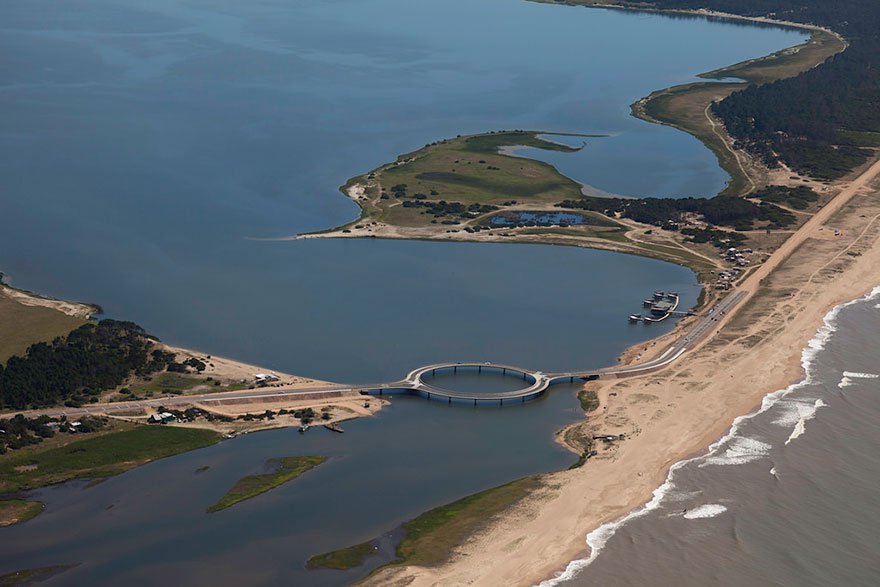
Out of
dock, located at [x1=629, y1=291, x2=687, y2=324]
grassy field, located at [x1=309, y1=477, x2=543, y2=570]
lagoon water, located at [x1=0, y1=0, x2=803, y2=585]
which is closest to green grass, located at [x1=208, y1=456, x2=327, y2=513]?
lagoon water, located at [x1=0, y1=0, x2=803, y2=585]

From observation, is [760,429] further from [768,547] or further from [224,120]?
[224,120]

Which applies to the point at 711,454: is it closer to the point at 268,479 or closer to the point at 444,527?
the point at 444,527

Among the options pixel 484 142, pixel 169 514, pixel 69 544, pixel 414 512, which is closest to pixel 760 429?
pixel 414 512

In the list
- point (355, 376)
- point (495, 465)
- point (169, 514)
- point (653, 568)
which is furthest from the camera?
point (355, 376)

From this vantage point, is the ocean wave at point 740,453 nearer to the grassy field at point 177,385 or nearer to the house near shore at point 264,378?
the house near shore at point 264,378

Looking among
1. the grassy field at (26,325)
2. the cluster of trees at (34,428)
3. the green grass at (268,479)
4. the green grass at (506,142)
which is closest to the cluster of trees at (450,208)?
the green grass at (506,142)

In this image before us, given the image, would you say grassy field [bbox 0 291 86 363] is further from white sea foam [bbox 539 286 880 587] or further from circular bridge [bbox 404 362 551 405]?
white sea foam [bbox 539 286 880 587]
